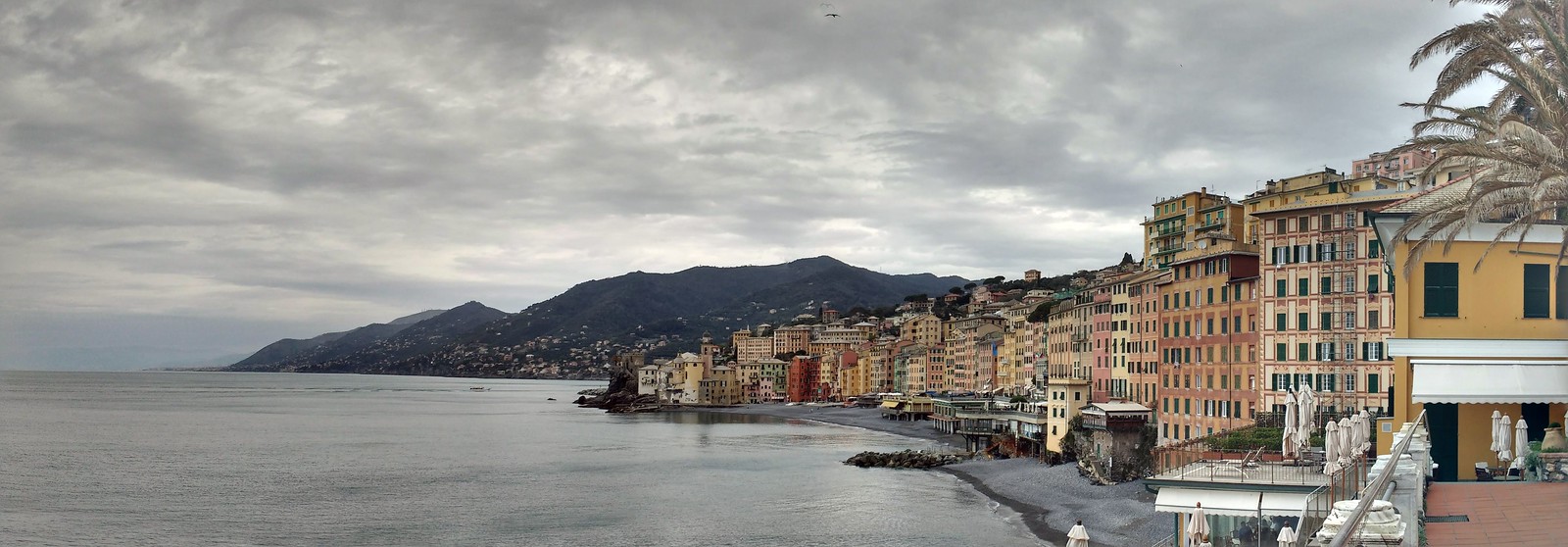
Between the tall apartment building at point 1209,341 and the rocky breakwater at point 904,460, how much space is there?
1088 inches

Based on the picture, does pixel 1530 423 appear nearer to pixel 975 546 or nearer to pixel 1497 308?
pixel 1497 308

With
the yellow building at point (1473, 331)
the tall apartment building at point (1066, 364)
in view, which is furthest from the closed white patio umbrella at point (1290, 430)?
the tall apartment building at point (1066, 364)

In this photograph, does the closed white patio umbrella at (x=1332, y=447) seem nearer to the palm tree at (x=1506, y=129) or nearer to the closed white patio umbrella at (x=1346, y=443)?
the closed white patio umbrella at (x=1346, y=443)

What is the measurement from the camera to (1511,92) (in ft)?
93.5

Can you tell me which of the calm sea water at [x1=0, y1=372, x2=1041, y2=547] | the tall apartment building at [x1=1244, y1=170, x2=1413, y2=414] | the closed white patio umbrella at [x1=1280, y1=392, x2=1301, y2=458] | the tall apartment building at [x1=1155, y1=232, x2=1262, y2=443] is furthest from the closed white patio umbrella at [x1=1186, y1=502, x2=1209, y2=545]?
the tall apartment building at [x1=1155, y1=232, x2=1262, y2=443]

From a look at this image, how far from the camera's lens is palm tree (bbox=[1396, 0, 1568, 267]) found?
82.1ft

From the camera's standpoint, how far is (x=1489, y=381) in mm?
25938

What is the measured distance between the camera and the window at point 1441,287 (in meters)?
27.5

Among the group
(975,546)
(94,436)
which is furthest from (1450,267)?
(94,436)

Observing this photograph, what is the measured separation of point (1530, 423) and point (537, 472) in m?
77.0

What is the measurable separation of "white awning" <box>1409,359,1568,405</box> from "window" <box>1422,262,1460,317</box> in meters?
1.32

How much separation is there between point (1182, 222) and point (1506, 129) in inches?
3634

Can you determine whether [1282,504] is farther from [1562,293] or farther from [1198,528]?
[1562,293]

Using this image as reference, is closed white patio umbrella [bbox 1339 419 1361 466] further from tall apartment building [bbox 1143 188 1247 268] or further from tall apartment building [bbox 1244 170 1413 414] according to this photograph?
tall apartment building [bbox 1143 188 1247 268]
